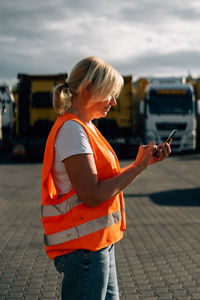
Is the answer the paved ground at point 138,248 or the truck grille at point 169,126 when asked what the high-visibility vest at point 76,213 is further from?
the truck grille at point 169,126

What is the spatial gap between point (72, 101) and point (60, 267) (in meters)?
0.74

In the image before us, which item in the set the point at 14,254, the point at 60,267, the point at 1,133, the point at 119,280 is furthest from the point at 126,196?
the point at 1,133

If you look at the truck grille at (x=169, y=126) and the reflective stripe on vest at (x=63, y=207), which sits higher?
the reflective stripe on vest at (x=63, y=207)

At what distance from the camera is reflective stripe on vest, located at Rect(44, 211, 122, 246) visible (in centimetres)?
212

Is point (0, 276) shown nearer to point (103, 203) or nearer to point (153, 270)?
point (153, 270)

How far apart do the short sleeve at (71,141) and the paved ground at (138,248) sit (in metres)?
2.45

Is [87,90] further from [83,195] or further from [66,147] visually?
[83,195]

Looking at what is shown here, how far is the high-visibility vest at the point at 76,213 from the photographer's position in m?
2.11

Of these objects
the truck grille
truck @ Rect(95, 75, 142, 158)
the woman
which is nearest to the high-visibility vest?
the woman

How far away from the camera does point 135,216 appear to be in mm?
7938

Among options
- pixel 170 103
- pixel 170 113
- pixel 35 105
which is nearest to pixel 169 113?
pixel 170 113

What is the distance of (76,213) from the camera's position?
6.93ft

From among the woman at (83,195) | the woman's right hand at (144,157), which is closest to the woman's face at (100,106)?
the woman at (83,195)

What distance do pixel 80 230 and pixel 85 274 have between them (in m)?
0.19
